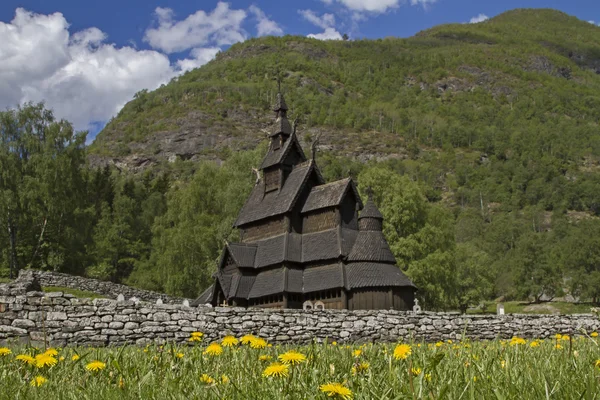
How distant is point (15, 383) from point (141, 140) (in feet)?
656

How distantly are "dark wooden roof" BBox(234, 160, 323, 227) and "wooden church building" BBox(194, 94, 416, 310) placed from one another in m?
0.06

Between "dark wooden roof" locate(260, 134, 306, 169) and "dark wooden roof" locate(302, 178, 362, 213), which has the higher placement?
"dark wooden roof" locate(260, 134, 306, 169)

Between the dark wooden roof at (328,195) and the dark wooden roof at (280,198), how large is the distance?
92 centimetres

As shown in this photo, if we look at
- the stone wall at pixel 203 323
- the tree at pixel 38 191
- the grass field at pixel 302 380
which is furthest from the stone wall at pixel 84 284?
the grass field at pixel 302 380

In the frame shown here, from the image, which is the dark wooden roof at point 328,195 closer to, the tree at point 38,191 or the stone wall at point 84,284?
the stone wall at point 84,284

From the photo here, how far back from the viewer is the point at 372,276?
103 ft

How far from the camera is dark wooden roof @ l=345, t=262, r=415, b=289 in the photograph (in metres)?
31.1

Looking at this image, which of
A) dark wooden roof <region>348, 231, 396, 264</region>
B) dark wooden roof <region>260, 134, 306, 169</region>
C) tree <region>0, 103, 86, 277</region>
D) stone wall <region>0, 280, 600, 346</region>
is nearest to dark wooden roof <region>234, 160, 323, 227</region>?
dark wooden roof <region>260, 134, 306, 169</region>

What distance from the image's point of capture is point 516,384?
3.74 metres

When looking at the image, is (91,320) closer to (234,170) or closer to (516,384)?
(516,384)

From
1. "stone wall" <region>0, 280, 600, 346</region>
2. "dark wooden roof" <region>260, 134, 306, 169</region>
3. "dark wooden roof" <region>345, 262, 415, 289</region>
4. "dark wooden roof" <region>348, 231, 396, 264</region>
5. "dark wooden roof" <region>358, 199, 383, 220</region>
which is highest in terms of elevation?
"dark wooden roof" <region>260, 134, 306, 169</region>

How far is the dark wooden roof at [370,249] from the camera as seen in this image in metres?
32.2

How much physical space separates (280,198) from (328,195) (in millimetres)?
3733

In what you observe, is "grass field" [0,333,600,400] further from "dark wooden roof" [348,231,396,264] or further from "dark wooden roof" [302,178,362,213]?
"dark wooden roof" [302,178,362,213]
